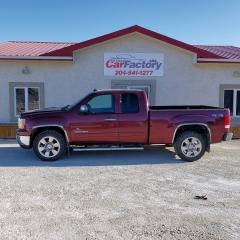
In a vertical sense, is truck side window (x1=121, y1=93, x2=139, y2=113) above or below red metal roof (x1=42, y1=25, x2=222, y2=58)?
below

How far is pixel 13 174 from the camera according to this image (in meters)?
7.15

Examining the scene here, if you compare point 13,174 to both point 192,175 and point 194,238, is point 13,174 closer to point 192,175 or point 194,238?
point 192,175

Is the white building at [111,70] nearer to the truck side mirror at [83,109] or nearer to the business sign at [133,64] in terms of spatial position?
the business sign at [133,64]

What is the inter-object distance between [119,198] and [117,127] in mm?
3228

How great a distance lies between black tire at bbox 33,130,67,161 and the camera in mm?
8508

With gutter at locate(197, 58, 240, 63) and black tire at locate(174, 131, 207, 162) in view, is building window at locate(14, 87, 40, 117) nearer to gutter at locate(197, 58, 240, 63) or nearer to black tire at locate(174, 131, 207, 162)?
gutter at locate(197, 58, 240, 63)

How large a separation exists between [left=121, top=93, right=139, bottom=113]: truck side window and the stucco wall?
499 cm

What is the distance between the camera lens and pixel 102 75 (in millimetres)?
13594

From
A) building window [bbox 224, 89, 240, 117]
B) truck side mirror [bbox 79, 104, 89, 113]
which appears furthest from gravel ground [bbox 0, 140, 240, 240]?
building window [bbox 224, 89, 240, 117]

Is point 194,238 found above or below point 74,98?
below

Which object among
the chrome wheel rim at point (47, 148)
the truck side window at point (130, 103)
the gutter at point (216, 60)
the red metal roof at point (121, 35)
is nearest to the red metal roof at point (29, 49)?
the red metal roof at point (121, 35)

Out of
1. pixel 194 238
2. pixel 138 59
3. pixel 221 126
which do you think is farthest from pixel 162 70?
pixel 194 238

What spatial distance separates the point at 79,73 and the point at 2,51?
3421 mm

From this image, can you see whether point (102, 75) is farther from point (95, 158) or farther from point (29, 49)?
point (95, 158)
